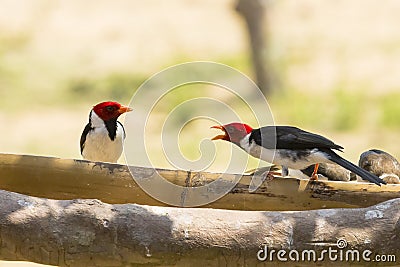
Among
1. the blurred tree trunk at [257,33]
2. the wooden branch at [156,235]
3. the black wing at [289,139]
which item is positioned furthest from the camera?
the blurred tree trunk at [257,33]

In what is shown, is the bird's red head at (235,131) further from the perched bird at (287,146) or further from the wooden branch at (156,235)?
the wooden branch at (156,235)

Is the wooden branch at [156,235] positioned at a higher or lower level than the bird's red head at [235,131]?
lower

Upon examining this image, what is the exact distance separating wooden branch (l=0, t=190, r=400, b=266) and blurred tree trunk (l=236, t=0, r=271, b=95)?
979cm

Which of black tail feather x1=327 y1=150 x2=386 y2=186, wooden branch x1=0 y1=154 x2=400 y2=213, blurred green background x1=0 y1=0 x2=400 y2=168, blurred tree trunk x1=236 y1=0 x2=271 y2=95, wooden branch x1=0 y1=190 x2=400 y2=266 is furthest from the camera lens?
blurred tree trunk x1=236 y1=0 x2=271 y2=95

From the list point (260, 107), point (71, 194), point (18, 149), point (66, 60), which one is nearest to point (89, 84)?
point (66, 60)

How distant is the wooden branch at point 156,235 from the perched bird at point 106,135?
1.87m

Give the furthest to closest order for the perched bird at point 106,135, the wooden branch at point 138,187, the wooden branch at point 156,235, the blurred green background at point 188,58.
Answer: the blurred green background at point 188,58 < the perched bird at point 106,135 < the wooden branch at point 138,187 < the wooden branch at point 156,235

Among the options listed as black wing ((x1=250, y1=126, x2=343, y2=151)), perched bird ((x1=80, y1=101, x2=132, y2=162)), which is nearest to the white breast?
perched bird ((x1=80, y1=101, x2=132, y2=162))

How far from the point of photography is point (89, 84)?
12844mm

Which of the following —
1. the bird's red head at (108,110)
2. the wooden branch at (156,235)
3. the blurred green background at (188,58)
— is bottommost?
the wooden branch at (156,235)

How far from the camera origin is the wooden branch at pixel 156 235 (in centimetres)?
295

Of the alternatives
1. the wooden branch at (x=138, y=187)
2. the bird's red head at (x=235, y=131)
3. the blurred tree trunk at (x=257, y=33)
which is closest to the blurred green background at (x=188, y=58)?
the blurred tree trunk at (x=257, y=33)

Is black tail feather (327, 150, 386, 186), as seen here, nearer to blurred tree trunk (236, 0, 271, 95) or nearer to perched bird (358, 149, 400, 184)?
perched bird (358, 149, 400, 184)

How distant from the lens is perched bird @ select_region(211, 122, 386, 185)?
3.99m
